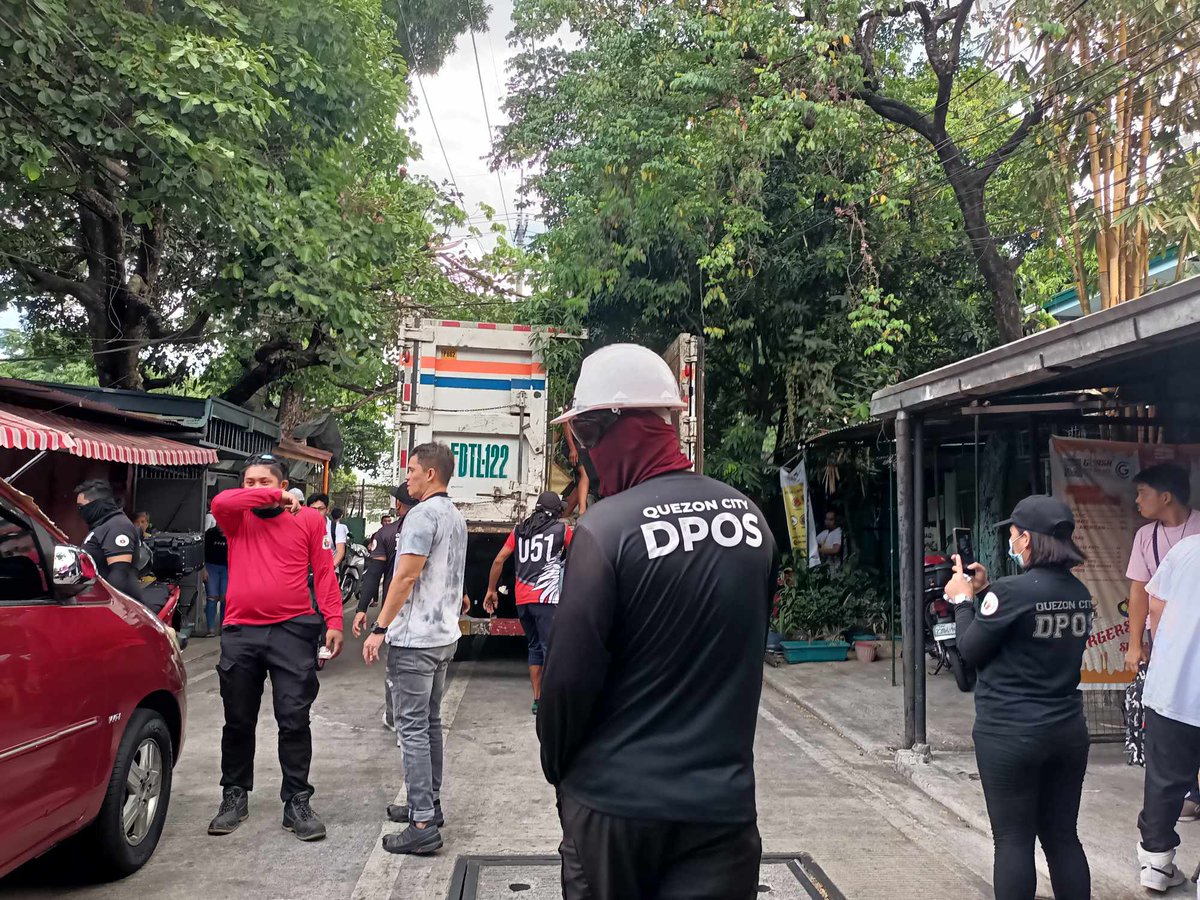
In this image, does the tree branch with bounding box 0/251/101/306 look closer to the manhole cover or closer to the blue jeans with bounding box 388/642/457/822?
the blue jeans with bounding box 388/642/457/822

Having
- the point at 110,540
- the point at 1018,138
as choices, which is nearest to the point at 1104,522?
the point at 1018,138

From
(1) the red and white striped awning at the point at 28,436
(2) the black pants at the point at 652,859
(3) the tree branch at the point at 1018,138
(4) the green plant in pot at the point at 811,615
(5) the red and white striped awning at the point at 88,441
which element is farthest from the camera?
(4) the green plant in pot at the point at 811,615

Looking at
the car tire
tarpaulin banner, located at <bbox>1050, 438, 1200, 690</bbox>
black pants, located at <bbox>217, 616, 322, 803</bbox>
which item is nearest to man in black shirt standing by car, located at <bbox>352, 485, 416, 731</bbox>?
black pants, located at <bbox>217, 616, 322, 803</bbox>

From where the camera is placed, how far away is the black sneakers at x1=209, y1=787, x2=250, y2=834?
4.70m

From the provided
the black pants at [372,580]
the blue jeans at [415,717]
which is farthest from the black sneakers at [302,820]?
the black pants at [372,580]

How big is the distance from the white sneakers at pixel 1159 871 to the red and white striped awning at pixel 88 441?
816 centimetres

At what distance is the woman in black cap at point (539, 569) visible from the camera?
6.98 meters

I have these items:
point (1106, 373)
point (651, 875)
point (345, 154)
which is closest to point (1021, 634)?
point (651, 875)

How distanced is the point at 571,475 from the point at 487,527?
111cm

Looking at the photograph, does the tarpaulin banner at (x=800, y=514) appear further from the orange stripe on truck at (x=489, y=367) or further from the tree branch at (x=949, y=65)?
the tree branch at (x=949, y=65)

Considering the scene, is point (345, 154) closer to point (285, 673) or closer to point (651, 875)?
point (285, 673)

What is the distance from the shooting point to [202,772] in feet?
19.2

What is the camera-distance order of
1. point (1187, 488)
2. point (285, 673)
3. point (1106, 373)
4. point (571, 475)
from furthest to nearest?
1. point (571, 475)
2. point (1106, 373)
3. point (1187, 488)
4. point (285, 673)

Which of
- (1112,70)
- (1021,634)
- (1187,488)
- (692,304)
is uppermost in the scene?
(1112,70)
